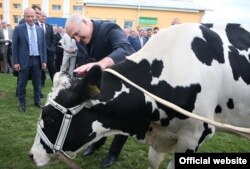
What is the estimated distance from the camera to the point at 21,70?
24.4 feet

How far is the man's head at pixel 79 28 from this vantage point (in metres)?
3.70

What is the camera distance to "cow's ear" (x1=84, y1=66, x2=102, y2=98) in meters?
2.79

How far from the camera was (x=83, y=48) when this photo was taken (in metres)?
4.37

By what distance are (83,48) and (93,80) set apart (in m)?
1.61

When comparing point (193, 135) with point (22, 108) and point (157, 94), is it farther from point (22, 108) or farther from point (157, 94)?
point (22, 108)

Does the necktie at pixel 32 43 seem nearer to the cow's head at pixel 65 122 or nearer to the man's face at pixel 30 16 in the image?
the man's face at pixel 30 16

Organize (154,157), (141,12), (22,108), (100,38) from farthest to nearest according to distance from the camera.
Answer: (141,12) < (22,108) < (154,157) < (100,38)

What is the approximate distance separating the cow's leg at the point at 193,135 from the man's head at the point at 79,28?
1.53 metres

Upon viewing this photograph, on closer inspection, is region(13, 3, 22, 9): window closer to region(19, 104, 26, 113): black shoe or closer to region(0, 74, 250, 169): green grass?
region(0, 74, 250, 169): green grass

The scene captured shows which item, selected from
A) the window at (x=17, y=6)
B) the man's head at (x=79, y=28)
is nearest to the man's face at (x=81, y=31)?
the man's head at (x=79, y=28)

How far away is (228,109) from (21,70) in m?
5.18

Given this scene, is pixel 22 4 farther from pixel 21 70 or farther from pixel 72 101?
pixel 72 101

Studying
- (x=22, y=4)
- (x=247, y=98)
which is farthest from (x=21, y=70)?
(x=22, y=4)

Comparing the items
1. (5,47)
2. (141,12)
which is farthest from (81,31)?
(141,12)
